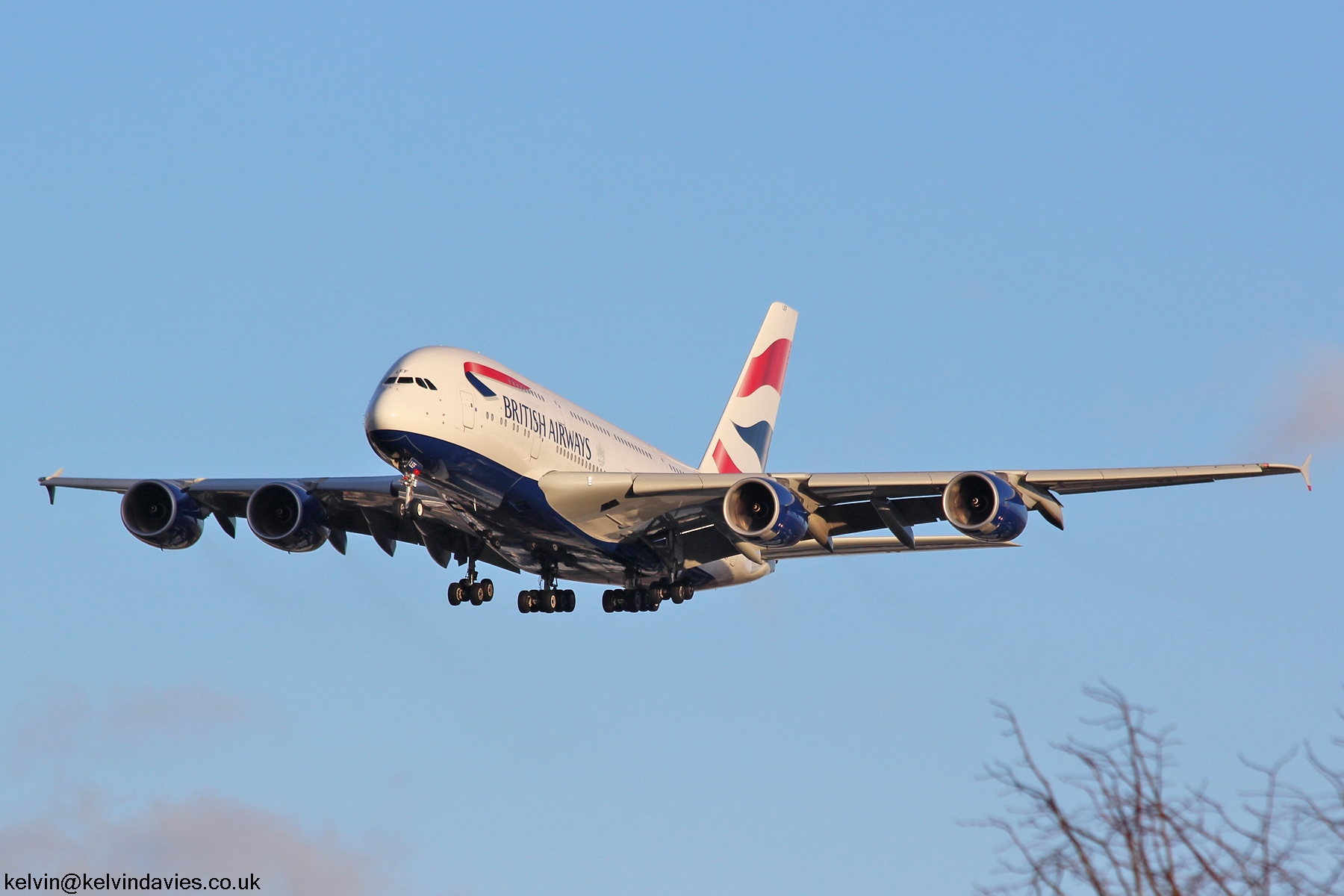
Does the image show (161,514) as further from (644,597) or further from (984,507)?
(984,507)

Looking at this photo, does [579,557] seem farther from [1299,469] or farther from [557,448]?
[1299,469]

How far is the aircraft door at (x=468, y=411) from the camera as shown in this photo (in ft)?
110

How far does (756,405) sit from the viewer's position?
176ft

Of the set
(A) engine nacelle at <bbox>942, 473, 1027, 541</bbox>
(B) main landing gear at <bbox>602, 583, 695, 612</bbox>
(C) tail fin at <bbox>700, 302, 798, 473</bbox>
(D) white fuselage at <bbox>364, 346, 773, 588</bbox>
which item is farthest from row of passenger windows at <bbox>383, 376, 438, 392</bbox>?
(C) tail fin at <bbox>700, 302, 798, 473</bbox>

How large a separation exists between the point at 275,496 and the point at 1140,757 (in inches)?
1264

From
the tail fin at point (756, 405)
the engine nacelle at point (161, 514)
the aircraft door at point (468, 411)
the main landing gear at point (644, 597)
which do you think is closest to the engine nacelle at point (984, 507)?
the main landing gear at point (644, 597)

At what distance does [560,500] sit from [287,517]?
862cm

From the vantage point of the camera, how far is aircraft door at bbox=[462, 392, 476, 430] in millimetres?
33469

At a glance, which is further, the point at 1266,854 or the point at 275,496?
the point at 275,496

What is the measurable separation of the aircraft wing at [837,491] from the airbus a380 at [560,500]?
48 mm

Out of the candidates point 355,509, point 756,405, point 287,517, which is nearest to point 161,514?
point 287,517

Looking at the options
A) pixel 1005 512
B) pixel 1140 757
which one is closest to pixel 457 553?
pixel 1005 512

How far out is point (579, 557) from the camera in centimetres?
3994

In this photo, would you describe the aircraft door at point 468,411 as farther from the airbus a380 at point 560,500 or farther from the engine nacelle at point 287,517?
the engine nacelle at point 287,517
